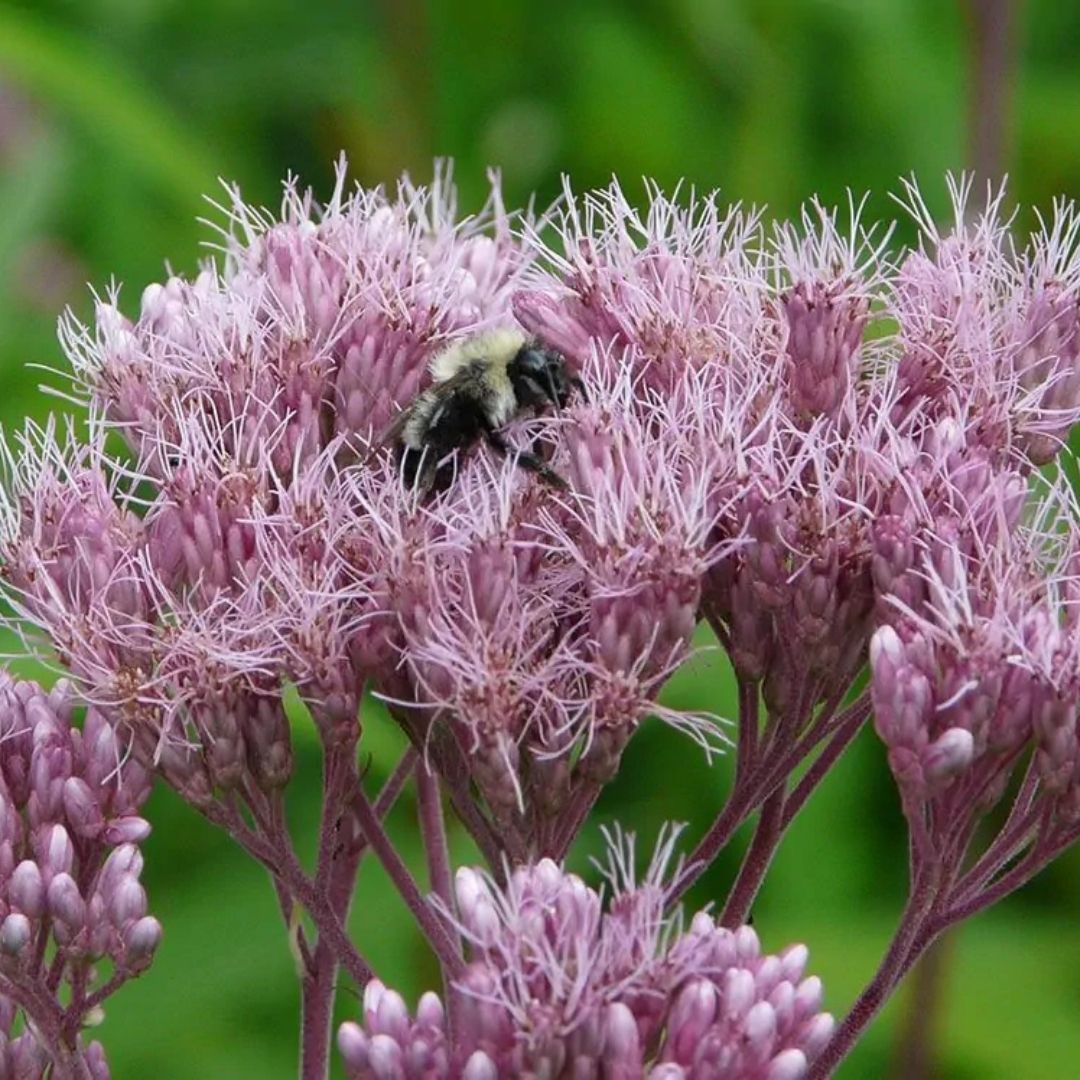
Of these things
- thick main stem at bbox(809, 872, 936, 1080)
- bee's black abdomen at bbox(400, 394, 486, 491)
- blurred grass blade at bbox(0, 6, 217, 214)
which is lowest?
thick main stem at bbox(809, 872, 936, 1080)

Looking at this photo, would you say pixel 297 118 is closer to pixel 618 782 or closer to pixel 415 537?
pixel 618 782

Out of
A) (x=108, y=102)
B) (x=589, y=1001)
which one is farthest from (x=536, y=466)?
(x=108, y=102)

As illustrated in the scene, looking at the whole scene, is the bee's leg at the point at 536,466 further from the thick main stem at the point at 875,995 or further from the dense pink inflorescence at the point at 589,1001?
the thick main stem at the point at 875,995

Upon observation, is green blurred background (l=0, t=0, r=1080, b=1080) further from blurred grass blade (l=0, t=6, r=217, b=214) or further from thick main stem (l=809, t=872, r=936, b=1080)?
thick main stem (l=809, t=872, r=936, b=1080)

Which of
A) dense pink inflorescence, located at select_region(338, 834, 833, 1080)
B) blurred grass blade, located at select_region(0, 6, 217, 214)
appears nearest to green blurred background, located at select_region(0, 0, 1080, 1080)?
→ blurred grass blade, located at select_region(0, 6, 217, 214)

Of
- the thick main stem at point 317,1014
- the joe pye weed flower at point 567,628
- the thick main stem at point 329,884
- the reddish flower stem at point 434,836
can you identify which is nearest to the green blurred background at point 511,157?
the reddish flower stem at point 434,836

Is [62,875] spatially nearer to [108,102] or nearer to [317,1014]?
[317,1014]

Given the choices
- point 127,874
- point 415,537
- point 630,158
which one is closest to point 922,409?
point 415,537
